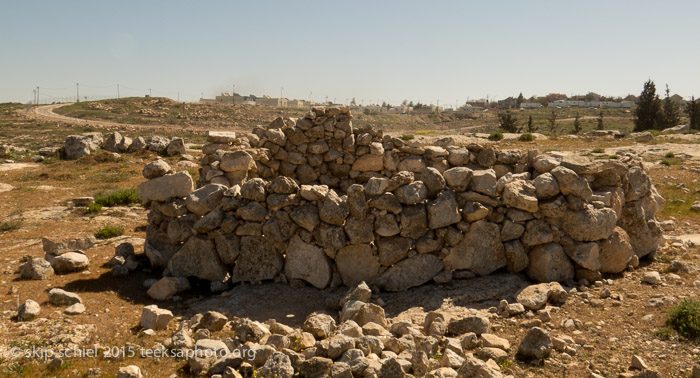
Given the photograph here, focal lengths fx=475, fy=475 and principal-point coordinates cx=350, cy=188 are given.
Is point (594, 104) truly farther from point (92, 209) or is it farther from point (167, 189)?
point (167, 189)

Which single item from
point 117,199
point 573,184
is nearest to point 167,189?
point 117,199

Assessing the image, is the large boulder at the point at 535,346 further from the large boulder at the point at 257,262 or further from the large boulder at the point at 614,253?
the large boulder at the point at 257,262

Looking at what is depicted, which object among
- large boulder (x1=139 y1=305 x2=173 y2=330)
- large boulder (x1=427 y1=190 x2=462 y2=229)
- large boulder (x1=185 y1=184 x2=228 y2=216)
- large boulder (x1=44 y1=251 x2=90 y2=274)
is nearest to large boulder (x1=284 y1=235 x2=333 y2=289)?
large boulder (x1=185 y1=184 x2=228 y2=216)

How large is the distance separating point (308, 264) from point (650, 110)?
42.1 meters

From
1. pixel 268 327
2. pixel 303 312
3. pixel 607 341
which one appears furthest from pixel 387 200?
pixel 607 341

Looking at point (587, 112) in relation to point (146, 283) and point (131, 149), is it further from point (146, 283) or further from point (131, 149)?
point (146, 283)

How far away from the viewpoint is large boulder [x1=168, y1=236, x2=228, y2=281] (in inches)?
305

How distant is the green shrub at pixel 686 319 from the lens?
17.6 feet

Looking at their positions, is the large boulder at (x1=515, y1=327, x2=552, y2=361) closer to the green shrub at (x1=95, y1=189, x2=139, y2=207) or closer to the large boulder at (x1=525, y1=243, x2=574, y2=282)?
the large boulder at (x1=525, y1=243, x2=574, y2=282)

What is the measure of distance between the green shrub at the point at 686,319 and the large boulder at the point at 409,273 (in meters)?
3.07

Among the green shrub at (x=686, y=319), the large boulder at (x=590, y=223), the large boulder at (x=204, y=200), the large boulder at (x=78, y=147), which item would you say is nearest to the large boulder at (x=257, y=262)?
the large boulder at (x=204, y=200)

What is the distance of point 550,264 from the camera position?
7.24 metres

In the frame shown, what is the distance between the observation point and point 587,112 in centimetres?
7838

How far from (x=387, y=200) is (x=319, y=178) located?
498 cm
